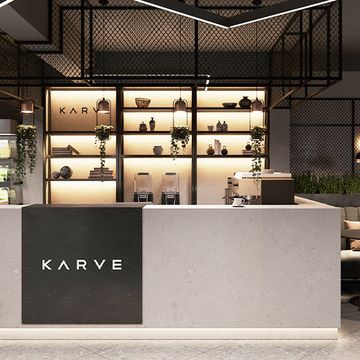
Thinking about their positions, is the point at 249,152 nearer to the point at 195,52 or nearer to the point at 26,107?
the point at 195,52

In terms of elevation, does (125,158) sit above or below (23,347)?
above

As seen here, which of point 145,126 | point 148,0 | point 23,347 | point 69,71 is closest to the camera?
point 148,0

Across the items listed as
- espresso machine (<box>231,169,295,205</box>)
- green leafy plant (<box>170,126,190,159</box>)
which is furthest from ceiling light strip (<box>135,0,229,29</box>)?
green leafy plant (<box>170,126,190,159</box>)

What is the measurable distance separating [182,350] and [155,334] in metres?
0.35

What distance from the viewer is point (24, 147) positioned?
27.1 feet

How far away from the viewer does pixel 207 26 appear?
7.39 meters

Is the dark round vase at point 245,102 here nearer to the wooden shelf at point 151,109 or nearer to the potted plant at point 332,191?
the wooden shelf at point 151,109

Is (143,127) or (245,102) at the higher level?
(245,102)

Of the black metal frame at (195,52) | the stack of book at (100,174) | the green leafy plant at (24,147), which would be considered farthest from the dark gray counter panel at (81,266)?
the stack of book at (100,174)

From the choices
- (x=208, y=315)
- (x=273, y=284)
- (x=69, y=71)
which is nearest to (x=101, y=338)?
(x=208, y=315)

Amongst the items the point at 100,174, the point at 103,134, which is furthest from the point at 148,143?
the point at 103,134

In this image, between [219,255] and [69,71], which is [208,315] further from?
[69,71]

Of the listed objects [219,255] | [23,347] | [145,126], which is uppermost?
[145,126]

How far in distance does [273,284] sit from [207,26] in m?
4.26
